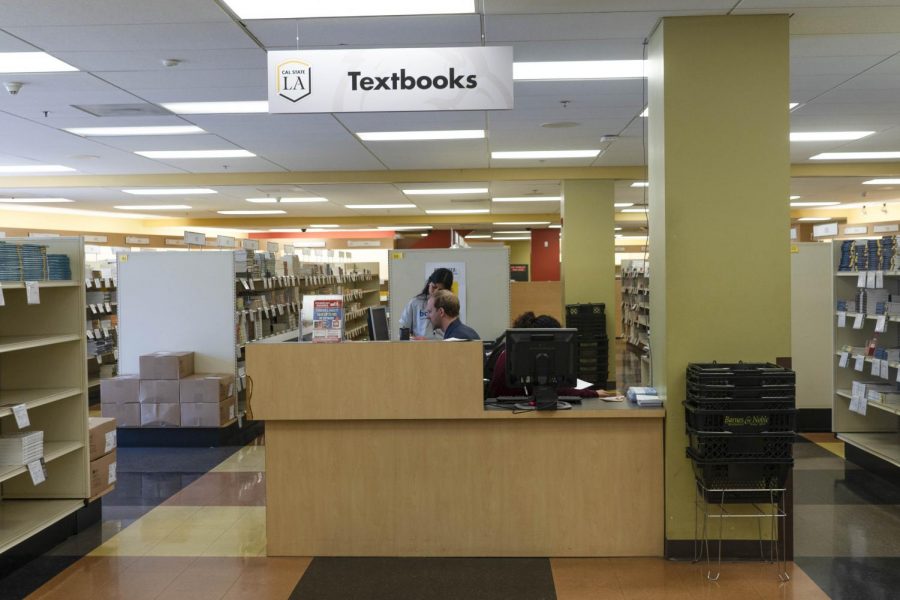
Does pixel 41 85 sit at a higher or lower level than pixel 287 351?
higher

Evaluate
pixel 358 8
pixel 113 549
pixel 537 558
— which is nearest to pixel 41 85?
pixel 358 8

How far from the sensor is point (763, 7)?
13.6 feet

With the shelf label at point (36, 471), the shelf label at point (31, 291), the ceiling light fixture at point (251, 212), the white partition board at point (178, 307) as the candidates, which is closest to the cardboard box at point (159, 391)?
the white partition board at point (178, 307)

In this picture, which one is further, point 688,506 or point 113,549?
point 113,549

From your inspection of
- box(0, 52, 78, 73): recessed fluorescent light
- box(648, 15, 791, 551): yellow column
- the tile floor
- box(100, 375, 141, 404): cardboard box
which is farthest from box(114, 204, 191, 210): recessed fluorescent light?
box(648, 15, 791, 551): yellow column

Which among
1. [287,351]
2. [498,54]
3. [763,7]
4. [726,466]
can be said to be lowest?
[726,466]

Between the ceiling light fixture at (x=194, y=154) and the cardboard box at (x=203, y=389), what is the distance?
2.96 m

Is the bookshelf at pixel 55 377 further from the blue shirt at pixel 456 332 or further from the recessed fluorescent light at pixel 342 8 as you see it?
the blue shirt at pixel 456 332

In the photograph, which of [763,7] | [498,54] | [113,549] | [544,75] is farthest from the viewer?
[544,75]

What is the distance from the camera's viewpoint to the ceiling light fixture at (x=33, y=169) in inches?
395

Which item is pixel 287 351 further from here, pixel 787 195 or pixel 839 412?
pixel 839 412

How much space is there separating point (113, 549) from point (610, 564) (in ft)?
9.68

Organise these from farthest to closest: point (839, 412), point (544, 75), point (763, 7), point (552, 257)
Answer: point (552, 257)
point (839, 412)
point (544, 75)
point (763, 7)

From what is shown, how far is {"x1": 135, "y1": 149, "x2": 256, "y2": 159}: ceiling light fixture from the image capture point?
8.91 metres
